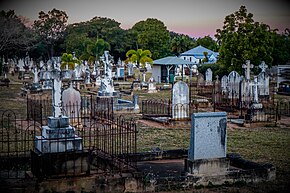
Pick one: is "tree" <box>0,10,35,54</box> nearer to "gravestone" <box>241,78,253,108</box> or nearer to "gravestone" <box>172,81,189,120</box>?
"gravestone" <box>241,78,253,108</box>

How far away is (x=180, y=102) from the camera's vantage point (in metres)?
20.5

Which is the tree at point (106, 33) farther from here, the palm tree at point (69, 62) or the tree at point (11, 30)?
the tree at point (11, 30)

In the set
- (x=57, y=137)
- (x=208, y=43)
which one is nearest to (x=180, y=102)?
(x=57, y=137)

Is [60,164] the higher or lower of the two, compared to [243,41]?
lower

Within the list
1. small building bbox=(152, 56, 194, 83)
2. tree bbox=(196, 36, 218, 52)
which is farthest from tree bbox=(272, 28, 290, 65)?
tree bbox=(196, 36, 218, 52)

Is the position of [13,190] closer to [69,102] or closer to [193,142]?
[193,142]

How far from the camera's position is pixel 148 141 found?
15844mm

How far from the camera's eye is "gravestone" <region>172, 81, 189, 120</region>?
799 inches

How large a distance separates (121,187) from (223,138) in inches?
104

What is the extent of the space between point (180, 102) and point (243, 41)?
16357mm

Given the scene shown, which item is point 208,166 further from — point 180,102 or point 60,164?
point 180,102

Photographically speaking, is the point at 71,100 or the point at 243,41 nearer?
the point at 71,100

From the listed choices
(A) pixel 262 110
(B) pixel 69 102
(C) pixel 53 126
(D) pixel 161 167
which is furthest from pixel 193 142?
(A) pixel 262 110

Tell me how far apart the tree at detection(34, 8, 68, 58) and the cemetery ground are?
4576cm
